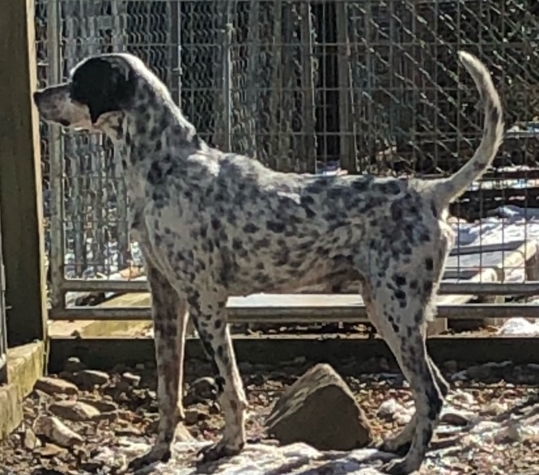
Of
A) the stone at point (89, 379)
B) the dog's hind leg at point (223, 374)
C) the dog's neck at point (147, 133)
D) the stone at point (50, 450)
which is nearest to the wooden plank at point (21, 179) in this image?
the stone at point (89, 379)

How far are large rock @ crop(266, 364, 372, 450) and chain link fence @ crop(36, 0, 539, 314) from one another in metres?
1.68

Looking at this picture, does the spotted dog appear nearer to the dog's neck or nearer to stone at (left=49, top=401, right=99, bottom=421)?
the dog's neck

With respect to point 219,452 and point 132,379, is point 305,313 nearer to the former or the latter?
point 132,379

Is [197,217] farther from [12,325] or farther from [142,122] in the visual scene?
[12,325]

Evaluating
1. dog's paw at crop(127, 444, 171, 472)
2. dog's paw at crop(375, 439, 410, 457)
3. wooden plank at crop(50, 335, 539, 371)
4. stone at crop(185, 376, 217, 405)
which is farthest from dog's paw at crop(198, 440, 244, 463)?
wooden plank at crop(50, 335, 539, 371)

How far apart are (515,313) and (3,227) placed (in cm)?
248

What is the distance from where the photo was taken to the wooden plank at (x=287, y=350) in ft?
21.7

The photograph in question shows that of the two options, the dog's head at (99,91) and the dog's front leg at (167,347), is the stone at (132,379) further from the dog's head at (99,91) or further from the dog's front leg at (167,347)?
the dog's head at (99,91)

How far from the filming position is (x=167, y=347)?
539 centimetres

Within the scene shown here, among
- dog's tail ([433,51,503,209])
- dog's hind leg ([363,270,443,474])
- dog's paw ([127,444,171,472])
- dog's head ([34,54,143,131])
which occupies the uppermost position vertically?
dog's head ([34,54,143,131])

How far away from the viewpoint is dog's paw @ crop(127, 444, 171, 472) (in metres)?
5.17

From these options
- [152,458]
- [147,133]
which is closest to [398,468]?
[152,458]

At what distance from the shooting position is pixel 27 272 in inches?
257

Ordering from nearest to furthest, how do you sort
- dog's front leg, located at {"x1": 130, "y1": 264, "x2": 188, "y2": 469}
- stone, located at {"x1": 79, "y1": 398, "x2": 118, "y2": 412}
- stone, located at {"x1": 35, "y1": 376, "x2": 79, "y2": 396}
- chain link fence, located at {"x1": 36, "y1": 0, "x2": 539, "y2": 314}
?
dog's front leg, located at {"x1": 130, "y1": 264, "x2": 188, "y2": 469} → stone, located at {"x1": 79, "y1": 398, "x2": 118, "y2": 412} → stone, located at {"x1": 35, "y1": 376, "x2": 79, "y2": 396} → chain link fence, located at {"x1": 36, "y1": 0, "x2": 539, "y2": 314}
